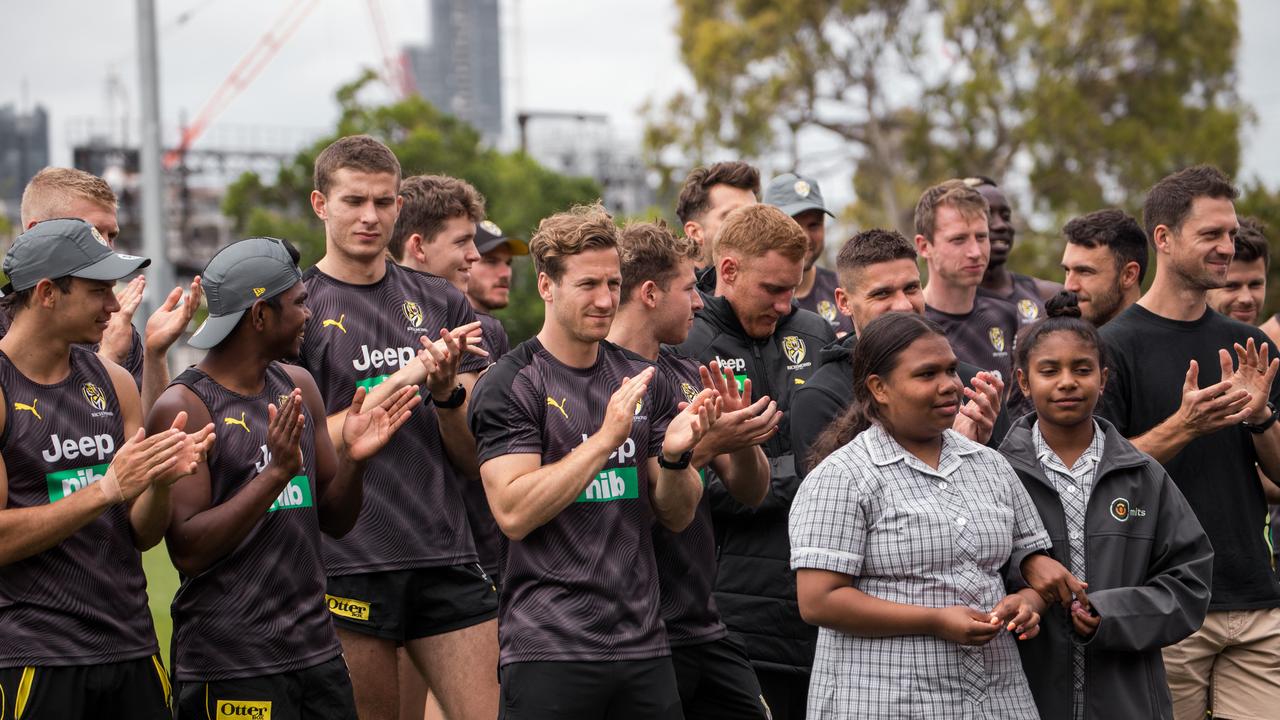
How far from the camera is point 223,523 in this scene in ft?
16.1

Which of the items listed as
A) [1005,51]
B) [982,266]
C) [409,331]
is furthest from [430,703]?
[1005,51]

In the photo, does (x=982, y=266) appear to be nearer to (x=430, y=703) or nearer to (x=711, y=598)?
(x=711, y=598)

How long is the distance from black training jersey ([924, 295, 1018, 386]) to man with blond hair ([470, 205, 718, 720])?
2481 mm

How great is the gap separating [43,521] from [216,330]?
2.98 feet

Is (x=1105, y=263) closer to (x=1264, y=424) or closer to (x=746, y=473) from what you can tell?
(x=1264, y=424)

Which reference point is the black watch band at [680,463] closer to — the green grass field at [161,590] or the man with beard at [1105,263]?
the man with beard at [1105,263]

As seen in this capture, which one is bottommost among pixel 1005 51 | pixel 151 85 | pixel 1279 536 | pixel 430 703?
pixel 430 703

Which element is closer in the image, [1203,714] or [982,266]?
[1203,714]

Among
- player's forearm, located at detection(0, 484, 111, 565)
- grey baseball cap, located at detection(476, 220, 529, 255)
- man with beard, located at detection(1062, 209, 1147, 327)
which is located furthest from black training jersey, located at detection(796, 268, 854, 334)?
player's forearm, located at detection(0, 484, 111, 565)

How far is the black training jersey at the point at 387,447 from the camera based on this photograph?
6133 mm

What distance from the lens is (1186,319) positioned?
635 cm

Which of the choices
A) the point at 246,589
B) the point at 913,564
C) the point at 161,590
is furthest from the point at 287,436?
the point at 161,590

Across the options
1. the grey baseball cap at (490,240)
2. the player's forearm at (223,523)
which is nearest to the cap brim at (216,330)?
the player's forearm at (223,523)

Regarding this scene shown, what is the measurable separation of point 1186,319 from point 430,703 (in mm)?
4280
